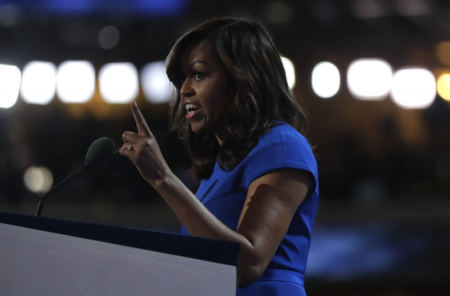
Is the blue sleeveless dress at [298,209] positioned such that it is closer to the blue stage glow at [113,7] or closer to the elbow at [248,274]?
the elbow at [248,274]

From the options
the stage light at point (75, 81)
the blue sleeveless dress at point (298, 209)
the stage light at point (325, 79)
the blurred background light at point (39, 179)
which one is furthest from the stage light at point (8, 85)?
the blue sleeveless dress at point (298, 209)

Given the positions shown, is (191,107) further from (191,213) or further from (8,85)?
(8,85)

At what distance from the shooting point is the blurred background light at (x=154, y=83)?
10.7 m

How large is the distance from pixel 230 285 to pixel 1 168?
303 inches

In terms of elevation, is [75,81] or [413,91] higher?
[413,91]

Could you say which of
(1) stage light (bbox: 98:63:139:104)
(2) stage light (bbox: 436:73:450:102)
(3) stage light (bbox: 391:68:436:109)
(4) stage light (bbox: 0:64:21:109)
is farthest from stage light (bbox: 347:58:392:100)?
(4) stage light (bbox: 0:64:21:109)

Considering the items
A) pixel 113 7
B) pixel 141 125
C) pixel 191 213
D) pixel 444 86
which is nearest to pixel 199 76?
pixel 141 125

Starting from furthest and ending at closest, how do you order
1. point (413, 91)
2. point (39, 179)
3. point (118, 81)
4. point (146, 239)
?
point (118, 81) → point (413, 91) → point (39, 179) → point (146, 239)

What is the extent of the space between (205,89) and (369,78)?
9.67m

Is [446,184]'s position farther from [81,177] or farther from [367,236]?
[81,177]

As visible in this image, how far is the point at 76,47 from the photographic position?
1110cm

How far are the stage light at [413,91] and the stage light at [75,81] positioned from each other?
501 cm

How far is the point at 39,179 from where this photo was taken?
9406 mm

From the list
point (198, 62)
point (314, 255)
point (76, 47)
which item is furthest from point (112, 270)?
point (76, 47)
